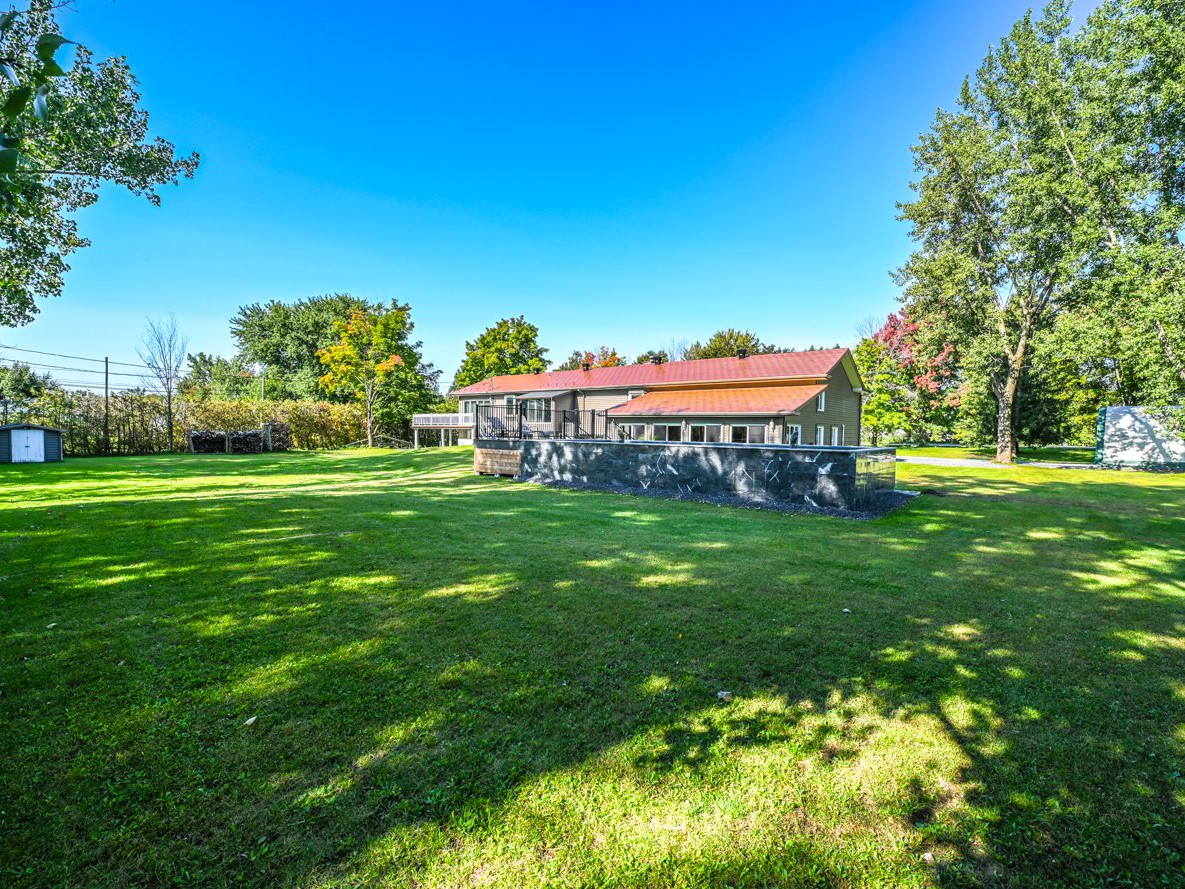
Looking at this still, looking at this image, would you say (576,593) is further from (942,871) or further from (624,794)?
(942,871)

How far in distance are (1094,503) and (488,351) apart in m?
37.0

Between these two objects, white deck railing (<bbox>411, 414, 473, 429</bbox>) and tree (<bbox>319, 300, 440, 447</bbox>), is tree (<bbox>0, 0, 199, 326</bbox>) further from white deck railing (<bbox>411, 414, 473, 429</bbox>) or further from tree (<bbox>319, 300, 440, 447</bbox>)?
white deck railing (<bbox>411, 414, 473, 429</bbox>)

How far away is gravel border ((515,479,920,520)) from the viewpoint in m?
9.32

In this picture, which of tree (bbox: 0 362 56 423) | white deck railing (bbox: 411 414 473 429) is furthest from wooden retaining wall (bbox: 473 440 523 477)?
tree (bbox: 0 362 56 423)

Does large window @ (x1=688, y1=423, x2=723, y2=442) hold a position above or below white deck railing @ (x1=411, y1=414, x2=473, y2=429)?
below

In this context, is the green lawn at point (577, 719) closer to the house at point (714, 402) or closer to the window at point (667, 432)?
the house at point (714, 402)

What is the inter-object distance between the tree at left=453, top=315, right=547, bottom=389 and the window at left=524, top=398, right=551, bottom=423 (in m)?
14.1

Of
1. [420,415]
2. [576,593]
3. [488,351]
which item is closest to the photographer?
[576,593]

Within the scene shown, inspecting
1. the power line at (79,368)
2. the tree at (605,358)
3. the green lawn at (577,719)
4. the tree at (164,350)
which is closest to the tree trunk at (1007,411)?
the green lawn at (577,719)

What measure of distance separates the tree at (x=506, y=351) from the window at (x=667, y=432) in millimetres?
21579

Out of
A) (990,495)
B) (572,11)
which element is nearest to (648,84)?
(572,11)

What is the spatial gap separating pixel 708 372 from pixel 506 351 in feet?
71.7

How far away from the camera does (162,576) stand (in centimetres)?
463

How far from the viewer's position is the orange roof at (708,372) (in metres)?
21.0
